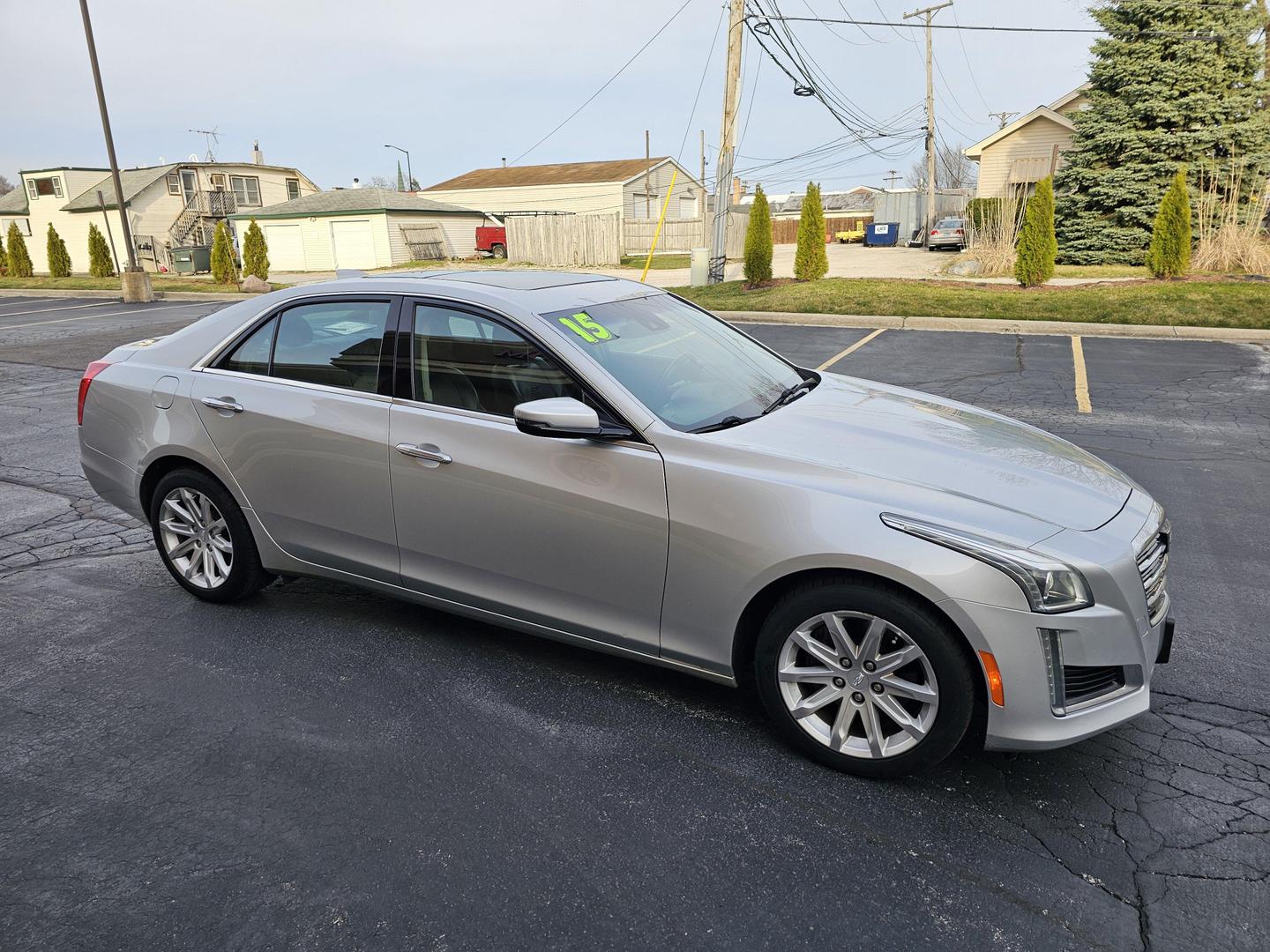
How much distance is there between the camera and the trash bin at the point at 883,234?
150 feet

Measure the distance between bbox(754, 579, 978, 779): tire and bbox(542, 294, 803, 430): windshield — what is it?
85cm

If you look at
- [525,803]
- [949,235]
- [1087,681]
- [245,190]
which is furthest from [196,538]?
[245,190]

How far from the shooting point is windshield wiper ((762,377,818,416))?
12.5ft

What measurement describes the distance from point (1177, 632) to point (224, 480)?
437 centimetres

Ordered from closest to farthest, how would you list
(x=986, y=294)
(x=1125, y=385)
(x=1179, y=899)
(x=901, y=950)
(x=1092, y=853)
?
1. (x=901, y=950)
2. (x=1179, y=899)
3. (x=1092, y=853)
4. (x=1125, y=385)
5. (x=986, y=294)

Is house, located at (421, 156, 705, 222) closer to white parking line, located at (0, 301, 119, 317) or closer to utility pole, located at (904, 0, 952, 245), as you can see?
utility pole, located at (904, 0, 952, 245)

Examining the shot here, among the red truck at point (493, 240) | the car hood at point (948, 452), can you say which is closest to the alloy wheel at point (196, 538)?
the car hood at point (948, 452)

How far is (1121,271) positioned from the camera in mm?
20156

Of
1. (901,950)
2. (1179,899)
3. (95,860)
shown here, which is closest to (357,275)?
(95,860)

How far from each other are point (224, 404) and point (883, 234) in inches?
1801

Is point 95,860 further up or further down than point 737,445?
further down

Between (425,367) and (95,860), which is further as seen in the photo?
(425,367)

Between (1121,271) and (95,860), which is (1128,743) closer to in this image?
(95,860)

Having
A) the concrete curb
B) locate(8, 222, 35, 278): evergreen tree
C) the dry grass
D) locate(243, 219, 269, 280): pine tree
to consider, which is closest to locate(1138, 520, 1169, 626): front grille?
the concrete curb
